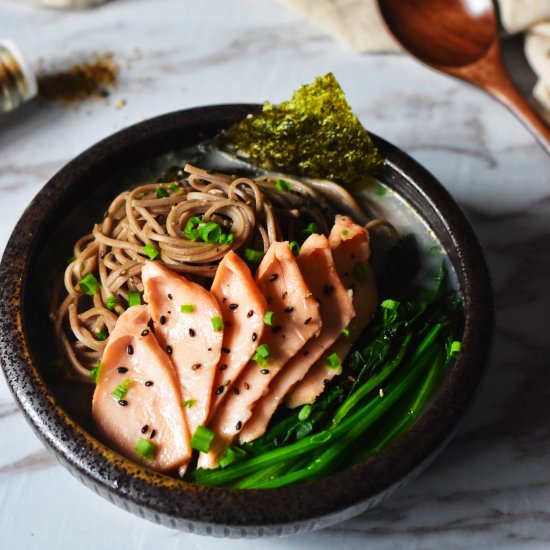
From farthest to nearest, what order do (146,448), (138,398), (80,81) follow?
(80,81), (138,398), (146,448)

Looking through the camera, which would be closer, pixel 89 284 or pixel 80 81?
pixel 89 284

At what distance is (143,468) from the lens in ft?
7.35

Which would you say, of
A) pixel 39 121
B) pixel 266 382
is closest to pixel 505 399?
pixel 266 382

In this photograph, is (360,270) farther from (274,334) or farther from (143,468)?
(143,468)

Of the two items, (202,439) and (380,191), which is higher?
(380,191)

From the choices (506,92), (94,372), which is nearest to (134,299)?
(94,372)

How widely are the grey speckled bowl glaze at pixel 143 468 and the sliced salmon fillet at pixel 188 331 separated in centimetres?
28

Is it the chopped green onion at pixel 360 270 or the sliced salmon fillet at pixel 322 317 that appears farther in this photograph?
the chopped green onion at pixel 360 270

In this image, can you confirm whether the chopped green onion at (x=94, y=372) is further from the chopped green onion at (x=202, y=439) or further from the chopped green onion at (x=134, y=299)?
the chopped green onion at (x=202, y=439)

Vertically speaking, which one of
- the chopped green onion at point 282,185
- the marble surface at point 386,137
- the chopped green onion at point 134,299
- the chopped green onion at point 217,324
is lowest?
the marble surface at point 386,137

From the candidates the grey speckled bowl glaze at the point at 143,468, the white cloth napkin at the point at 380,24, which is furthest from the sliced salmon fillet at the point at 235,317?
the white cloth napkin at the point at 380,24

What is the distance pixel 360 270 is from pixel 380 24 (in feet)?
5.62

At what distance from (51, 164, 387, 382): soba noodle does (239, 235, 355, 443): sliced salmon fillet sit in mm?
205

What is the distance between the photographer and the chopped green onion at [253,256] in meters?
2.62
